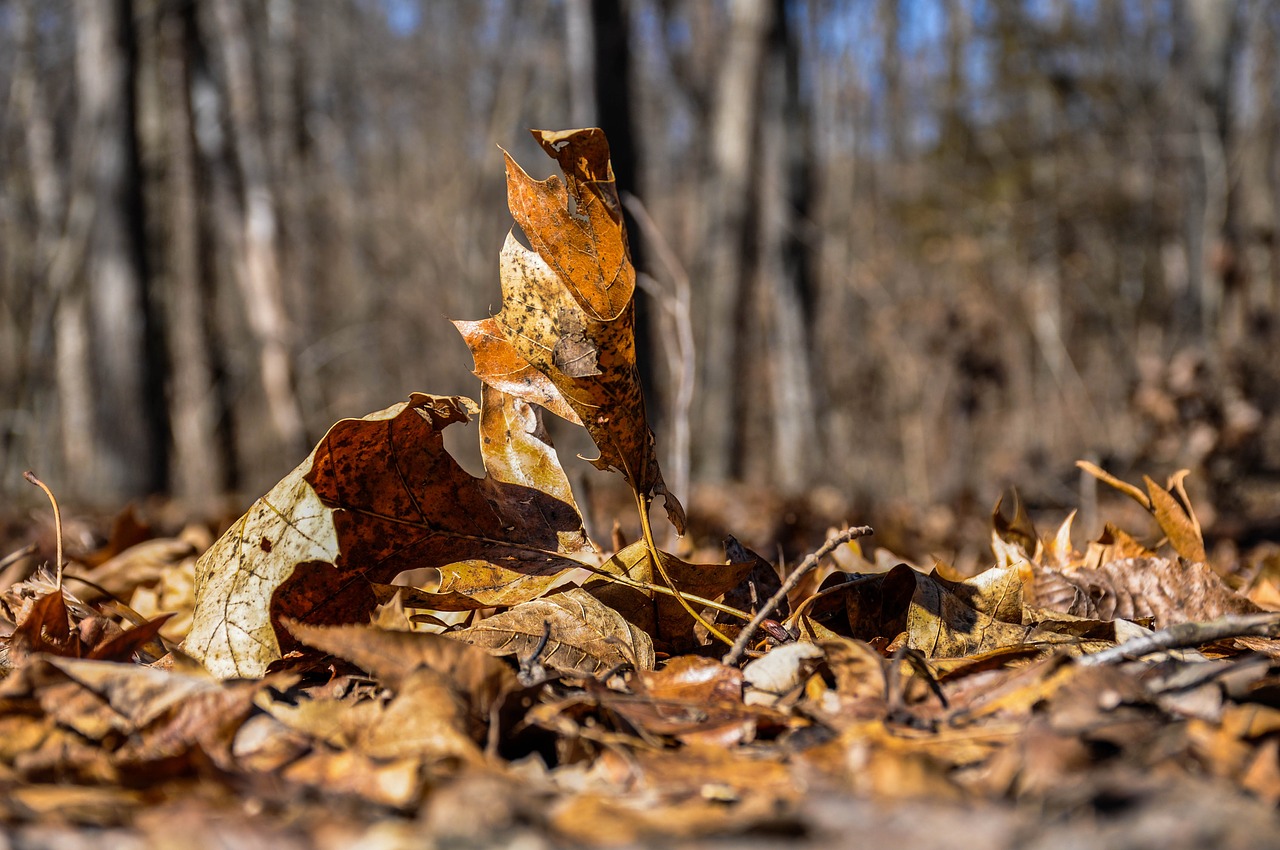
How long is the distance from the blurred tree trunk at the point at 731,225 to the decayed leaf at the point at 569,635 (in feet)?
22.1

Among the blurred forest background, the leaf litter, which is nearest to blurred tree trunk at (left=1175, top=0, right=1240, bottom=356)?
the blurred forest background

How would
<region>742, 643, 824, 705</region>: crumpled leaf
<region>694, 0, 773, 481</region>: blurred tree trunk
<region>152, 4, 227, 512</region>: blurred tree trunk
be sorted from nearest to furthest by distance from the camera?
<region>742, 643, 824, 705</region>: crumpled leaf → <region>694, 0, 773, 481</region>: blurred tree trunk → <region>152, 4, 227, 512</region>: blurred tree trunk

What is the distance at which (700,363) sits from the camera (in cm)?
919

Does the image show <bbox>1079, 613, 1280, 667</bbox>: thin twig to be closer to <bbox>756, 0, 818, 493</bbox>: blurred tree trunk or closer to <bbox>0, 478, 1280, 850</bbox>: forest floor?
<bbox>0, 478, 1280, 850</bbox>: forest floor

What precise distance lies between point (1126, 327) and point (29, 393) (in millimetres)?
10018

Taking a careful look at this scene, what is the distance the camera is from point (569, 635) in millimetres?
1097

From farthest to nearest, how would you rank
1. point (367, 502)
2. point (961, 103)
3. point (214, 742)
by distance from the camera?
point (961, 103) < point (367, 502) < point (214, 742)

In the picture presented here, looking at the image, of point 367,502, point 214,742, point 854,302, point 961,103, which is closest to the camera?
point 214,742

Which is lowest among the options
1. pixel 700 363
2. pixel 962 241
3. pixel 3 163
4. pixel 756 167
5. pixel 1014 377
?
pixel 1014 377

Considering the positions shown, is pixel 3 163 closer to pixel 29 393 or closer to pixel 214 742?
pixel 29 393

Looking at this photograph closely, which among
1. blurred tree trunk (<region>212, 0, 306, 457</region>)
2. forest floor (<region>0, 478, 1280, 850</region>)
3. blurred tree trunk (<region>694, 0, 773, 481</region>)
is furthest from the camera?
blurred tree trunk (<region>212, 0, 306, 457</region>)

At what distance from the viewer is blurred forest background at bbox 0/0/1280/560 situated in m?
5.65

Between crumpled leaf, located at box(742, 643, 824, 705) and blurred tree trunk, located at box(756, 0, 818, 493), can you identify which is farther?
blurred tree trunk, located at box(756, 0, 818, 493)

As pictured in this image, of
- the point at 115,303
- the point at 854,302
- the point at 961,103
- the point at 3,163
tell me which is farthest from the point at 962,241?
the point at 3,163
